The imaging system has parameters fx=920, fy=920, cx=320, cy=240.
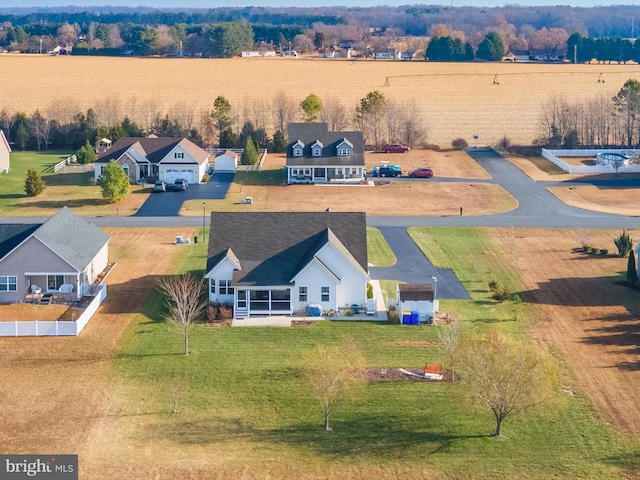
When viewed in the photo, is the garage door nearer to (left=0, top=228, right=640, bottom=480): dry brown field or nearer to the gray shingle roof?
(left=0, top=228, right=640, bottom=480): dry brown field

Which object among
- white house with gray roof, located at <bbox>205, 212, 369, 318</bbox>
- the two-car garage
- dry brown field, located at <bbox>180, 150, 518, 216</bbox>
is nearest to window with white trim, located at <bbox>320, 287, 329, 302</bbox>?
white house with gray roof, located at <bbox>205, 212, 369, 318</bbox>

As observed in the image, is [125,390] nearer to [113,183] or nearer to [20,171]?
[113,183]

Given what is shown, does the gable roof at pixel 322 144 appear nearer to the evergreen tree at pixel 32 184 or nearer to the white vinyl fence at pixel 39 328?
the evergreen tree at pixel 32 184

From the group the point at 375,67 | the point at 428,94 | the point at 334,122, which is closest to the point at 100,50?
the point at 375,67

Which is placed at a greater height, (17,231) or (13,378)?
(17,231)

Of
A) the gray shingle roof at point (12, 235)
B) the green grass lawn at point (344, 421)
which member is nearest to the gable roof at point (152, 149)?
the gray shingle roof at point (12, 235)

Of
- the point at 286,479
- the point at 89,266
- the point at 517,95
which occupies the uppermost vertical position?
the point at 517,95

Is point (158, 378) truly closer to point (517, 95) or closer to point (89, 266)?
point (89, 266)
